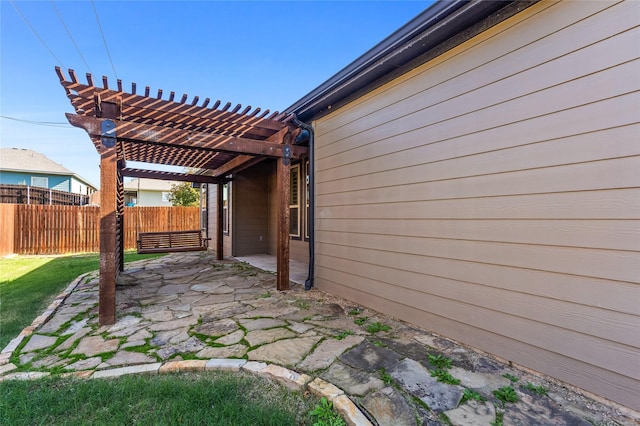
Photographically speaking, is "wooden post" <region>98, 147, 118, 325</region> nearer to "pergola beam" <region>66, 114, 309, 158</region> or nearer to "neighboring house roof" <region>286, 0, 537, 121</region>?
"pergola beam" <region>66, 114, 309, 158</region>

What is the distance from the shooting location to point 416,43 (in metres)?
2.76

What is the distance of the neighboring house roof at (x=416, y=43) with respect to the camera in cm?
231

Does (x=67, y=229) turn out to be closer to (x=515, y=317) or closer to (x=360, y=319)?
(x=360, y=319)

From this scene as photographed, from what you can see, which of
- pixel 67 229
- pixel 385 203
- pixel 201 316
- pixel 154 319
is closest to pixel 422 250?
pixel 385 203

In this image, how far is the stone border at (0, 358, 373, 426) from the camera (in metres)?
1.85

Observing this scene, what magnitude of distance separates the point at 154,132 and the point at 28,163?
1910 centimetres

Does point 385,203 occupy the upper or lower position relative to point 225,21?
lower

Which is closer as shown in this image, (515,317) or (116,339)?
(515,317)

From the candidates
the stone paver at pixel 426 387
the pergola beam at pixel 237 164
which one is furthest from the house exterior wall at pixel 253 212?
the stone paver at pixel 426 387

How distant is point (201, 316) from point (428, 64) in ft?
11.8

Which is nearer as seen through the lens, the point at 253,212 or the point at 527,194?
the point at 527,194

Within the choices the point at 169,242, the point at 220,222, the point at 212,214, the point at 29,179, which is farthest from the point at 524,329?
the point at 29,179

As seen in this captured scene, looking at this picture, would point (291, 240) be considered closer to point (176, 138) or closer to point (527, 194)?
point (176, 138)

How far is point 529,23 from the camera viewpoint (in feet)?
7.03
